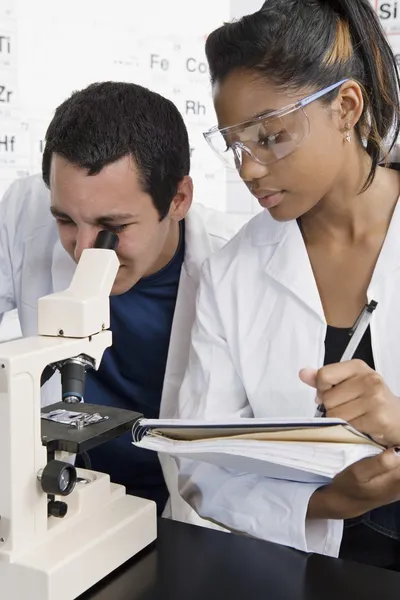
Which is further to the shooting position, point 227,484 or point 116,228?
point 116,228

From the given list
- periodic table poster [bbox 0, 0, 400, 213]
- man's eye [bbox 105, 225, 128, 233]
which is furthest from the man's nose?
periodic table poster [bbox 0, 0, 400, 213]

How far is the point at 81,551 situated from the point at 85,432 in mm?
138

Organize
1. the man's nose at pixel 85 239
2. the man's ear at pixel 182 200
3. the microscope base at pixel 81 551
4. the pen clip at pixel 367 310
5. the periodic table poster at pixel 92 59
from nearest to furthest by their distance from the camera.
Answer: the microscope base at pixel 81 551
the pen clip at pixel 367 310
the man's nose at pixel 85 239
the man's ear at pixel 182 200
the periodic table poster at pixel 92 59

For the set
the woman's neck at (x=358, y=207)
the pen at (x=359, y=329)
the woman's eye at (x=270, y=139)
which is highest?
the woman's eye at (x=270, y=139)

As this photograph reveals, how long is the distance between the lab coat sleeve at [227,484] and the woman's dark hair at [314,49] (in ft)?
1.28

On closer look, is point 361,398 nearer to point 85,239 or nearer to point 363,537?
point 363,537

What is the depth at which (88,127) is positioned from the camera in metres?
1.28

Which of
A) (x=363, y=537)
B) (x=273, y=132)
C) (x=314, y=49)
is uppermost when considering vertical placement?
(x=314, y=49)

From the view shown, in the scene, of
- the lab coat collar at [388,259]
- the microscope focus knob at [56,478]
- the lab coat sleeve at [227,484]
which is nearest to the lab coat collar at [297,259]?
the lab coat collar at [388,259]

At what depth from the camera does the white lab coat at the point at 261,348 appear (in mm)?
1082

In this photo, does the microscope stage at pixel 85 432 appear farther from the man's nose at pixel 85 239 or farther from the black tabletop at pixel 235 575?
the man's nose at pixel 85 239

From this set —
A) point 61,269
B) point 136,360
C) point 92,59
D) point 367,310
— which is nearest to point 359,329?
point 367,310

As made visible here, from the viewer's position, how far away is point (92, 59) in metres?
2.17

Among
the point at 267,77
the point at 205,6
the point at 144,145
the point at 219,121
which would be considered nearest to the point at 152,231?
the point at 144,145
